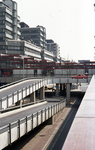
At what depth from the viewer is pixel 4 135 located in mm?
14758

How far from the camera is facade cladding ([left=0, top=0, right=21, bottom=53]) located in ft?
348

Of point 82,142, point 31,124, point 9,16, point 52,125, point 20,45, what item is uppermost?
point 9,16

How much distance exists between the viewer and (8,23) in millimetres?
110562

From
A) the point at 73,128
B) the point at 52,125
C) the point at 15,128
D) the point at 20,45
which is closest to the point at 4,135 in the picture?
the point at 15,128

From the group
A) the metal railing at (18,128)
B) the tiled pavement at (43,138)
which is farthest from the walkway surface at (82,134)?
the tiled pavement at (43,138)

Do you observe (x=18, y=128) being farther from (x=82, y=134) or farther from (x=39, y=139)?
(x=82, y=134)

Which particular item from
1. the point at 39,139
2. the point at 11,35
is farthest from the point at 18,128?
the point at 11,35

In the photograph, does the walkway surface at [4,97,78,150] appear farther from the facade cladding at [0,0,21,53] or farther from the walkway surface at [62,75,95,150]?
the facade cladding at [0,0,21,53]

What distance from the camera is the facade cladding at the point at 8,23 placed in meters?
106

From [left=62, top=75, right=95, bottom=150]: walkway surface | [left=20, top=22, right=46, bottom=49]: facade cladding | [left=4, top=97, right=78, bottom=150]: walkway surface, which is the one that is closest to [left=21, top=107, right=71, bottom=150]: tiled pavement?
[left=4, top=97, right=78, bottom=150]: walkway surface

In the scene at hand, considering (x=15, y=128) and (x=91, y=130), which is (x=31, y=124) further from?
(x=91, y=130)

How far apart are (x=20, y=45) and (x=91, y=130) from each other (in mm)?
102385

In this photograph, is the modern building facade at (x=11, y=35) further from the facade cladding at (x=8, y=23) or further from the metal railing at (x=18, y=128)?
the metal railing at (x=18, y=128)

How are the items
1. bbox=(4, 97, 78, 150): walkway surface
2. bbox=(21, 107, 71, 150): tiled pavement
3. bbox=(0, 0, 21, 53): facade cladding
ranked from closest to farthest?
bbox=(4, 97, 78, 150): walkway surface
bbox=(21, 107, 71, 150): tiled pavement
bbox=(0, 0, 21, 53): facade cladding
